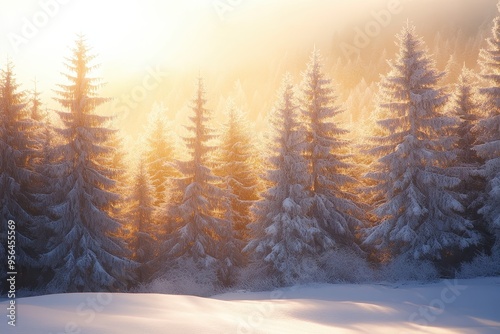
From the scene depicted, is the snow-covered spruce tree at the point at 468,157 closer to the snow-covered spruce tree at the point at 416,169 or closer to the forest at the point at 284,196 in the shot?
the forest at the point at 284,196

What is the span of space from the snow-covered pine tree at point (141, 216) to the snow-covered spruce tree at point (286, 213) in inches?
280

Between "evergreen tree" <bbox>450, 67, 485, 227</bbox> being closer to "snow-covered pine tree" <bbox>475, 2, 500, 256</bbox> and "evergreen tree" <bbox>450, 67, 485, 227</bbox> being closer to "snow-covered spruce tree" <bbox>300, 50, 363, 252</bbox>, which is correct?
"snow-covered pine tree" <bbox>475, 2, 500, 256</bbox>

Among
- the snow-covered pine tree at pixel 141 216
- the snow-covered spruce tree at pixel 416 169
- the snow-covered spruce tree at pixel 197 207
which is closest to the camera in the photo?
the snow-covered spruce tree at pixel 416 169

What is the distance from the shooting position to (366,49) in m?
147

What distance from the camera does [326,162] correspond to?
72.8 ft

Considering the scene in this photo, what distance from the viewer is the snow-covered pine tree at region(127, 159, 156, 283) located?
23.5m

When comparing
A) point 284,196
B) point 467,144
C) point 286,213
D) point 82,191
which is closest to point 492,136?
point 467,144

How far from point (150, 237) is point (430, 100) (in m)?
19.5

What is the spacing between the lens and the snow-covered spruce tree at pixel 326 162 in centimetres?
2197

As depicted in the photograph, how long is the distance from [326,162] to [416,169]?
204 inches

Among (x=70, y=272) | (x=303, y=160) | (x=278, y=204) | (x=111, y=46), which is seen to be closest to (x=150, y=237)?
(x=70, y=272)

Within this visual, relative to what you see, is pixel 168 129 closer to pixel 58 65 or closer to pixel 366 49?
pixel 58 65

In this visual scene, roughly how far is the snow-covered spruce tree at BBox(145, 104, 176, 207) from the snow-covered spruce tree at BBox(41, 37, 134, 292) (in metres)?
6.88

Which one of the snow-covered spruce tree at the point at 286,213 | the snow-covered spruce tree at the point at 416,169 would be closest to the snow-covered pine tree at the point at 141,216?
the snow-covered spruce tree at the point at 286,213
